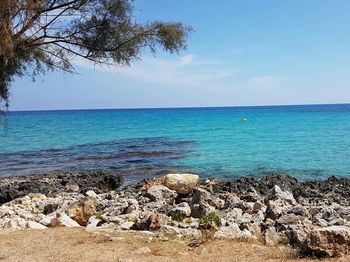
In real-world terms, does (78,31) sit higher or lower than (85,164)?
higher

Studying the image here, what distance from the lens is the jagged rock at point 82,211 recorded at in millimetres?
9984

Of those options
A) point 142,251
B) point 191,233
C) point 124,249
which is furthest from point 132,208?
point 142,251

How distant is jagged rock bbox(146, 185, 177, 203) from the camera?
12648mm

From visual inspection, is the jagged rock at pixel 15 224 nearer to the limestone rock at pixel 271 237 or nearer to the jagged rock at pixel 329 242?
the limestone rock at pixel 271 237

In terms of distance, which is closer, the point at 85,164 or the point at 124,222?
the point at 124,222

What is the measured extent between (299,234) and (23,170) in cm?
2093

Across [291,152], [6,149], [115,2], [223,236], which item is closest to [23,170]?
[6,149]

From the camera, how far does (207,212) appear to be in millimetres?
9828

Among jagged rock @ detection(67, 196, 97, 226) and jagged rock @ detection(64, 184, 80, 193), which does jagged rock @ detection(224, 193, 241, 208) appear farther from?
jagged rock @ detection(64, 184, 80, 193)

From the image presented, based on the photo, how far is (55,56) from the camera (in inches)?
370

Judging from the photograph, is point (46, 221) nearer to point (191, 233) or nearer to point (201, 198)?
point (191, 233)

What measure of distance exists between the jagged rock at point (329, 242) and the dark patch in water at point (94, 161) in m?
14.7

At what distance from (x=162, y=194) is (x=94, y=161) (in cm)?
1642

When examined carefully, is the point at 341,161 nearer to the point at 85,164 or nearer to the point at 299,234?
the point at 85,164
